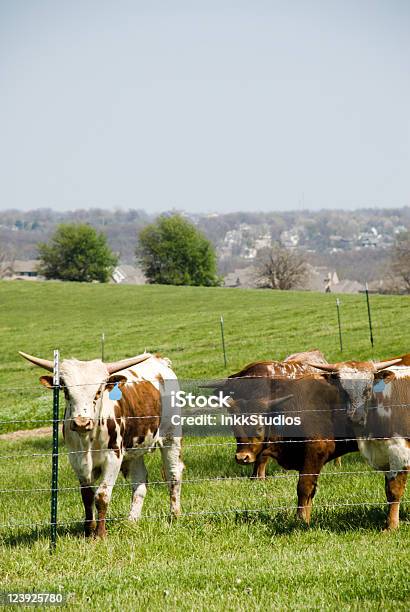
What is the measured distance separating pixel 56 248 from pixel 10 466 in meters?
96.1

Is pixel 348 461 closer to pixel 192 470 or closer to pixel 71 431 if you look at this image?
pixel 192 470

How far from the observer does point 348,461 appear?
14.5 metres

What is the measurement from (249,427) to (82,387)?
214 centimetres

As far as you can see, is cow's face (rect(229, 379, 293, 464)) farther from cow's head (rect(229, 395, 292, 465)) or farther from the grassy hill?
the grassy hill

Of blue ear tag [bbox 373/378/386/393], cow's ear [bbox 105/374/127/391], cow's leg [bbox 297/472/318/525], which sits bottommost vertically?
cow's leg [bbox 297/472/318/525]

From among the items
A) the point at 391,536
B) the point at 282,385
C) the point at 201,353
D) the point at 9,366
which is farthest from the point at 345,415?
the point at 9,366

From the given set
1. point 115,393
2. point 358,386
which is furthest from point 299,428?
point 115,393

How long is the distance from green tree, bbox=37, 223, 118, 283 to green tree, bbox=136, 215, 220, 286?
488cm

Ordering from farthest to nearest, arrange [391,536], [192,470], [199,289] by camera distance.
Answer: [199,289], [192,470], [391,536]

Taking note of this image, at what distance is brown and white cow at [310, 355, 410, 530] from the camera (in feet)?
32.3

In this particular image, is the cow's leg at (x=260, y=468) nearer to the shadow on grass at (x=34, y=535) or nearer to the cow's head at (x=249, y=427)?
the cow's head at (x=249, y=427)

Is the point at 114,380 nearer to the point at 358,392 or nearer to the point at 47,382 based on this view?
the point at 47,382

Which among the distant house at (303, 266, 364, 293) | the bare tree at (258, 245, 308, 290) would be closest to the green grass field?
the bare tree at (258, 245, 308, 290)

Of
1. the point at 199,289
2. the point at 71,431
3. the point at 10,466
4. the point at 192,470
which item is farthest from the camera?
the point at 199,289
